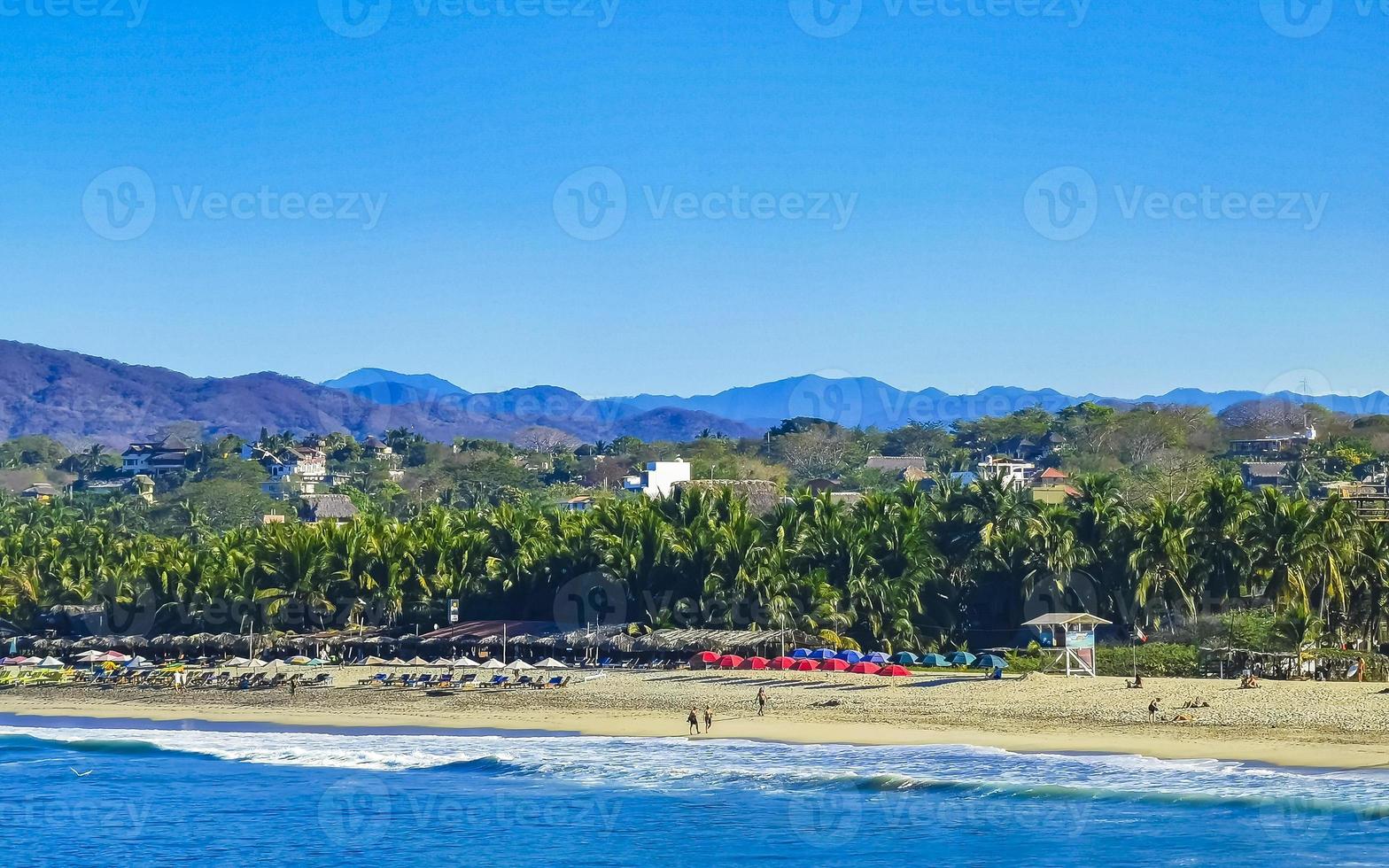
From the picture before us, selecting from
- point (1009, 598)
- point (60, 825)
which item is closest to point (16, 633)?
point (60, 825)

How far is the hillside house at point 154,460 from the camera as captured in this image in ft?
578

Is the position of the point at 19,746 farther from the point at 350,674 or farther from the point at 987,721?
the point at 987,721

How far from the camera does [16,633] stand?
213ft

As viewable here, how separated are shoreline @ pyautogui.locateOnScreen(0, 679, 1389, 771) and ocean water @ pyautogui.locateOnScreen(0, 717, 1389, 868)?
3.29 feet

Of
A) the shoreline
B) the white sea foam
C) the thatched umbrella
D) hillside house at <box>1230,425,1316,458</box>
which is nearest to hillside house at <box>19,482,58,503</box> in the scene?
hillside house at <box>1230,425,1316,458</box>

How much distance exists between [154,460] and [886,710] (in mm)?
156018

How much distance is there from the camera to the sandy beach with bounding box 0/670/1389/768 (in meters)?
35.9

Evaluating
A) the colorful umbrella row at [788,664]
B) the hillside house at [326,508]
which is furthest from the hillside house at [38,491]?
the colorful umbrella row at [788,664]

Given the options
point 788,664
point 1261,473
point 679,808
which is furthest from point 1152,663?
point 1261,473
